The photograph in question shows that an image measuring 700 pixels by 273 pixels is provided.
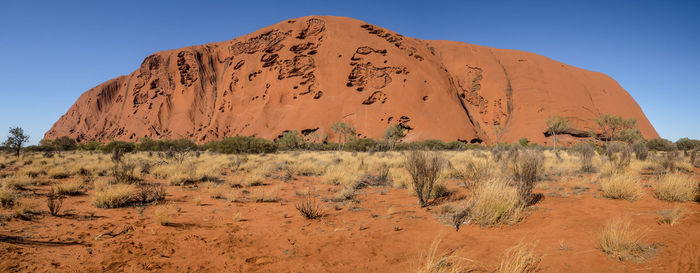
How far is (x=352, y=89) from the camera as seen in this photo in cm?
5706

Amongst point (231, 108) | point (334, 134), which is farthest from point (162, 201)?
point (231, 108)

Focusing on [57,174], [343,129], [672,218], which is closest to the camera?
[672,218]

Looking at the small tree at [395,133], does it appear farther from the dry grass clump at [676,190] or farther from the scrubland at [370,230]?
the dry grass clump at [676,190]

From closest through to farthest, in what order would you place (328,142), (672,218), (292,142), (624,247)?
(624,247) → (672,218) → (292,142) → (328,142)

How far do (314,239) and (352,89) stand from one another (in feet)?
177

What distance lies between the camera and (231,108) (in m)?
62.2

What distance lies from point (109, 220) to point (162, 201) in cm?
166

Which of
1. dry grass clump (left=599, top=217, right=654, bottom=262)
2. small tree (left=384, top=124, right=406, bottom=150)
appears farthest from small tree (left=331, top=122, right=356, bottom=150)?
dry grass clump (left=599, top=217, right=654, bottom=262)

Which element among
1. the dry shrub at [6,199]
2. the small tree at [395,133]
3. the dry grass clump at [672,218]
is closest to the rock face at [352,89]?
the small tree at [395,133]

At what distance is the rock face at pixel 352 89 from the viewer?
5484 cm

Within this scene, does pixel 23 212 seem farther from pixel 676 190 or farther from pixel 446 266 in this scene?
pixel 676 190

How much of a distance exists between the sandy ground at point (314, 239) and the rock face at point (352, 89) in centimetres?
4655

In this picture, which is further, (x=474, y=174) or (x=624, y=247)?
(x=474, y=174)

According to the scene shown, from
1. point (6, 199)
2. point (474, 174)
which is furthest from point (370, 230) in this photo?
point (6, 199)
